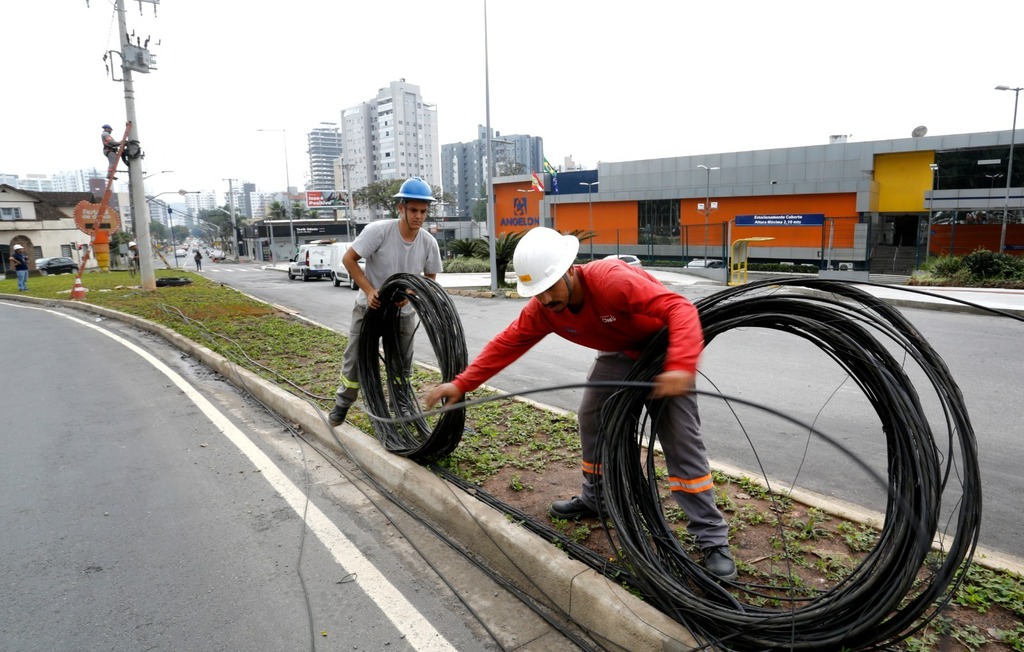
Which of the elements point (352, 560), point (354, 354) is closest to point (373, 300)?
point (354, 354)

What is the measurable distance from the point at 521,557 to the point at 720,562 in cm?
95

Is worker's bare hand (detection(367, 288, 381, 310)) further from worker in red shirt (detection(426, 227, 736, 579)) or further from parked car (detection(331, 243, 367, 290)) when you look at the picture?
parked car (detection(331, 243, 367, 290))

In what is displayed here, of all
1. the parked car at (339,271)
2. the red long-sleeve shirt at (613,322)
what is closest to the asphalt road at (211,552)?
the red long-sleeve shirt at (613,322)

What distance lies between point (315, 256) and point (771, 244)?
22.2 meters

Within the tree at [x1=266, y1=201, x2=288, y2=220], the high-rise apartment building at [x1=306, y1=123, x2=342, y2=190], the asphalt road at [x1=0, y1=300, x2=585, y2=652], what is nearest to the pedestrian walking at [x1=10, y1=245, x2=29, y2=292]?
the asphalt road at [x1=0, y1=300, x2=585, y2=652]

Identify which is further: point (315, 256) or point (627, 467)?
point (315, 256)

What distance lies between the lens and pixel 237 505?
13.4 feet

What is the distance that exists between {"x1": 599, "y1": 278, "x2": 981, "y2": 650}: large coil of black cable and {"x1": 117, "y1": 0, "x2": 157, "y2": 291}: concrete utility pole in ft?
61.3

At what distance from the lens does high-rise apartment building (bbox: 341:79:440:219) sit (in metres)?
126

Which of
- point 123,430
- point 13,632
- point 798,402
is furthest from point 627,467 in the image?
point 123,430

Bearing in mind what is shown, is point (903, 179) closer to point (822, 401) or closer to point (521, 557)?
point (822, 401)

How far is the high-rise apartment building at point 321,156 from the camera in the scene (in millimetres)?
185250

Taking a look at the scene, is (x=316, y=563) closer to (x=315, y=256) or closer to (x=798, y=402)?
(x=798, y=402)

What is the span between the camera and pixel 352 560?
11.2ft
